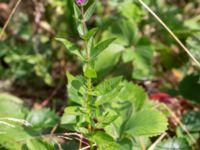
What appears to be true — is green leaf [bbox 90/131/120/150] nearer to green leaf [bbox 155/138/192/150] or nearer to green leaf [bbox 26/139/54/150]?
green leaf [bbox 26/139/54/150]

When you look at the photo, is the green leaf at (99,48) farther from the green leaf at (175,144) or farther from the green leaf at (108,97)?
the green leaf at (175,144)

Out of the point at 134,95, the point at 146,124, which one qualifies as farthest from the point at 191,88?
the point at 146,124

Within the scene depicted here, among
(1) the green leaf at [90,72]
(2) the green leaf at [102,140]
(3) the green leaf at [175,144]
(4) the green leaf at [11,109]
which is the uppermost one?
(1) the green leaf at [90,72]

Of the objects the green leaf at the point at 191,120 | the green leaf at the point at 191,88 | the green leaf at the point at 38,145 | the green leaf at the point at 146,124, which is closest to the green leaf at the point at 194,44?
the green leaf at the point at 191,88

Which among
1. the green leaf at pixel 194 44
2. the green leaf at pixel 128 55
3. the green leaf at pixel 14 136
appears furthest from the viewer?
the green leaf at pixel 128 55

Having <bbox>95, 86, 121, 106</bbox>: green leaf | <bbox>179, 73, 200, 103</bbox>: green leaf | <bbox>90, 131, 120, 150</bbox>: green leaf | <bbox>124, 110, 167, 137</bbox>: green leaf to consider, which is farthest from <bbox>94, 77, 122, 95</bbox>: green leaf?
<bbox>179, 73, 200, 103</bbox>: green leaf

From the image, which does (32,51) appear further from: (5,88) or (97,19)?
(97,19)

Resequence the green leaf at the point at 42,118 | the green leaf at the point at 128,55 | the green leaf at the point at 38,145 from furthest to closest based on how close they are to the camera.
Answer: the green leaf at the point at 128,55, the green leaf at the point at 42,118, the green leaf at the point at 38,145
